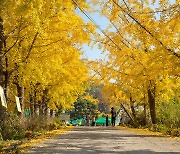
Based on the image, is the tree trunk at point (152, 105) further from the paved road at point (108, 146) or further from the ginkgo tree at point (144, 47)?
the paved road at point (108, 146)

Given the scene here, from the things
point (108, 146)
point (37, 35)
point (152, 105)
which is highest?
point (37, 35)

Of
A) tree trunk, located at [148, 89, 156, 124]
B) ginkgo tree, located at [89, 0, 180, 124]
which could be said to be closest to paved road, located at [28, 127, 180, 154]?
ginkgo tree, located at [89, 0, 180, 124]

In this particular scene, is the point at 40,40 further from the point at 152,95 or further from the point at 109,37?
the point at 152,95

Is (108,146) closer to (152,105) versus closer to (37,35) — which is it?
(37,35)

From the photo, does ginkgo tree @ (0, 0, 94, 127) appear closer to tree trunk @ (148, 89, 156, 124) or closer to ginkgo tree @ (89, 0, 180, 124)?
ginkgo tree @ (89, 0, 180, 124)

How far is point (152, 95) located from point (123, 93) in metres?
8.99

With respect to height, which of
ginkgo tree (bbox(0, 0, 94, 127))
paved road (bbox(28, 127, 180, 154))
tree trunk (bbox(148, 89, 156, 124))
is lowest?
paved road (bbox(28, 127, 180, 154))

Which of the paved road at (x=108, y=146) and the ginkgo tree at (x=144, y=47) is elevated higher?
the ginkgo tree at (x=144, y=47)

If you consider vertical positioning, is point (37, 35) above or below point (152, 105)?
above

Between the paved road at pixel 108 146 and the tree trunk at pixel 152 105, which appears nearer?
the paved road at pixel 108 146

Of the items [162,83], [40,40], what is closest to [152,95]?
[162,83]

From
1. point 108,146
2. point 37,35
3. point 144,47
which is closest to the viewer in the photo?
point 108,146

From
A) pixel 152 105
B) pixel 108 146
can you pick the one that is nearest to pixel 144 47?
pixel 152 105

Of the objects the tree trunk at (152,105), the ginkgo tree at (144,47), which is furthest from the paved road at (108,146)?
the tree trunk at (152,105)
